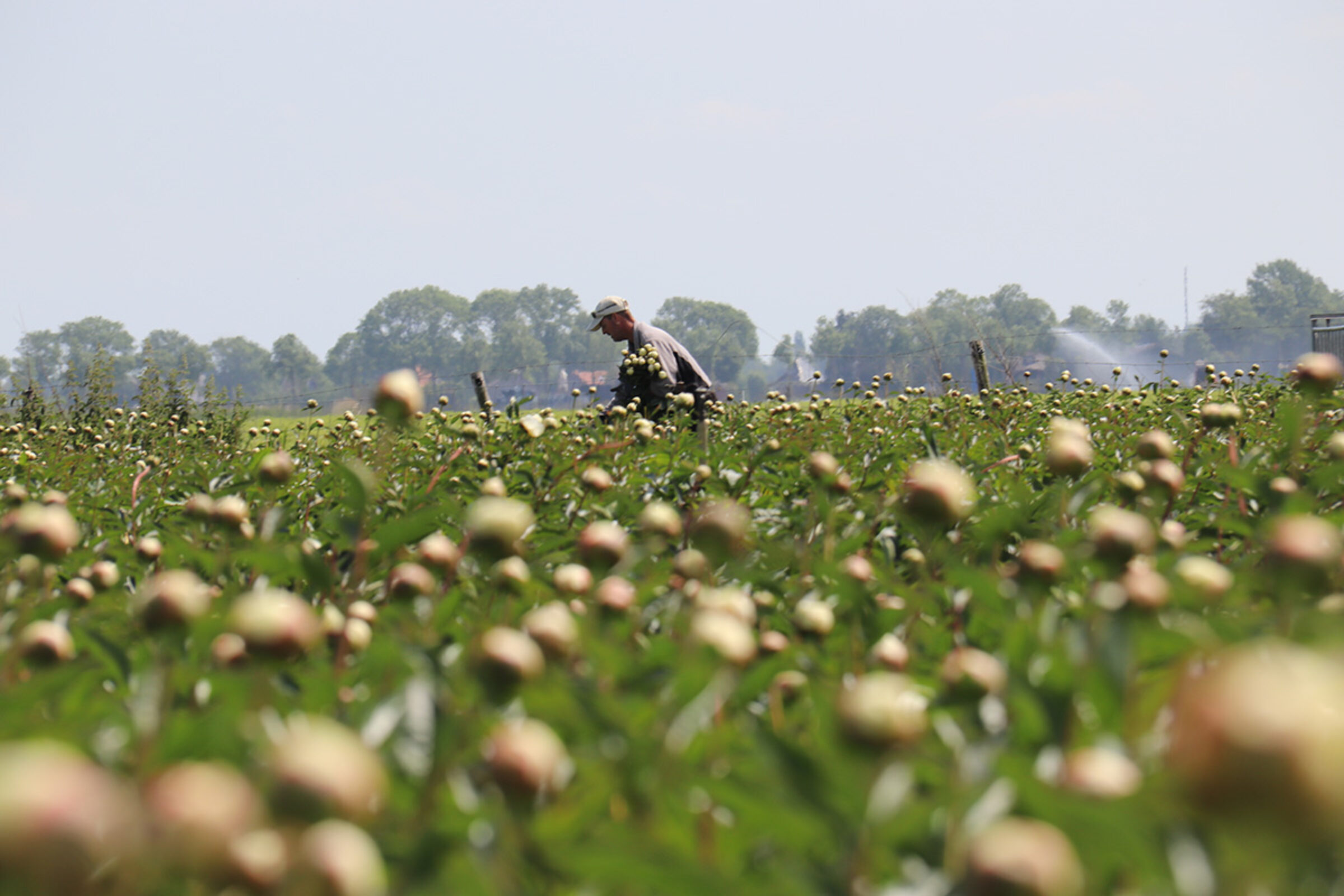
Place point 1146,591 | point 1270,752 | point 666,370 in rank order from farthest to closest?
point 666,370 < point 1146,591 < point 1270,752

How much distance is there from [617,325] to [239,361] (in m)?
150

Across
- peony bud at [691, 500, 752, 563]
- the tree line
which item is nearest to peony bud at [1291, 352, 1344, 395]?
peony bud at [691, 500, 752, 563]

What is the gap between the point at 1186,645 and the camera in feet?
2.92

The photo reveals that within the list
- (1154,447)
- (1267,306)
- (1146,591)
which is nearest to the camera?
(1146,591)

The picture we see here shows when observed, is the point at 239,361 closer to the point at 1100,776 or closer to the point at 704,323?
the point at 704,323

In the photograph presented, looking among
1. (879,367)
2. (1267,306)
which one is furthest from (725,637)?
(1267,306)

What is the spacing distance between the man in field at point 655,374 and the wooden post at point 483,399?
51 cm

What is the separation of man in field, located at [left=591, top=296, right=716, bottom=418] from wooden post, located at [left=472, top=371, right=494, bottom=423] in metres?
0.51

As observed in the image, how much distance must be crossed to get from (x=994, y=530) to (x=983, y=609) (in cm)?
12

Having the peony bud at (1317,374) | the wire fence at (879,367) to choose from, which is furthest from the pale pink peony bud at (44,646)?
the wire fence at (879,367)

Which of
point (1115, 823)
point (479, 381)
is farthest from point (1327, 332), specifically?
point (1115, 823)

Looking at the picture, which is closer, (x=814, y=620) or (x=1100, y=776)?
(x=1100, y=776)

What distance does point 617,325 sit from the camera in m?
6.57

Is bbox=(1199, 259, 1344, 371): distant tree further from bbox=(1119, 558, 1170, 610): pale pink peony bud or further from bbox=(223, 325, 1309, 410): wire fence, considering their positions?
bbox=(1119, 558, 1170, 610): pale pink peony bud
